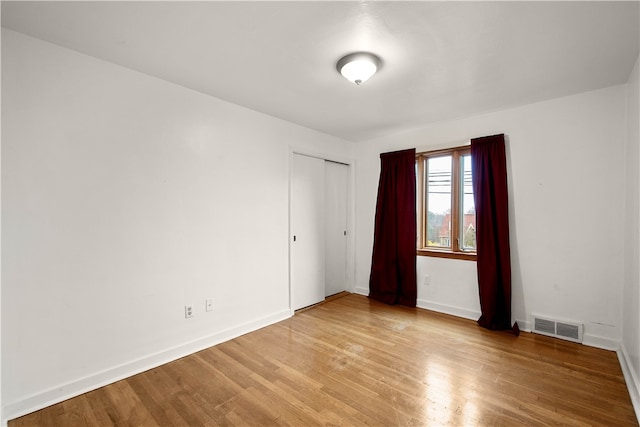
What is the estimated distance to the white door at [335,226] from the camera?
445 centimetres

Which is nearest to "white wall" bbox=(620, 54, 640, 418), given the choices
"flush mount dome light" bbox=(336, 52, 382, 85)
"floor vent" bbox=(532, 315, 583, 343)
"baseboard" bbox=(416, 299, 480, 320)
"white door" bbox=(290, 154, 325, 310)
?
"floor vent" bbox=(532, 315, 583, 343)

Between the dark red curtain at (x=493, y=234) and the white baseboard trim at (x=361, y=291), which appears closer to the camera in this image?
the dark red curtain at (x=493, y=234)

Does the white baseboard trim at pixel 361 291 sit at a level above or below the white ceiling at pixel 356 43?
below

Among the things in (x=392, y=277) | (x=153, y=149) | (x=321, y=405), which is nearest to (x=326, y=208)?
(x=392, y=277)

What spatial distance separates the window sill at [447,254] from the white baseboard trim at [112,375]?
7.81ft

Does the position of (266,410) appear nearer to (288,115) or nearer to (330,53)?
(330,53)

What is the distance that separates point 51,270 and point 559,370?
13.0 feet

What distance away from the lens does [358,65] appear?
2135mm

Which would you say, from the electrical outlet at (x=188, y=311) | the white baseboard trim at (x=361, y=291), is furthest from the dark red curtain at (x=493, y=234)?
the electrical outlet at (x=188, y=311)

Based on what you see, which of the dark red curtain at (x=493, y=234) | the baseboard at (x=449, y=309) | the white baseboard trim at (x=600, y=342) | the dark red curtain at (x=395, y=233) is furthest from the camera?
the dark red curtain at (x=395, y=233)

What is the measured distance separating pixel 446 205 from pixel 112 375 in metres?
3.91

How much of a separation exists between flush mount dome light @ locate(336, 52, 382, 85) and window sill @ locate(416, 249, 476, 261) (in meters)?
2.52

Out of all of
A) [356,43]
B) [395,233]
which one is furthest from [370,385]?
[356,43]

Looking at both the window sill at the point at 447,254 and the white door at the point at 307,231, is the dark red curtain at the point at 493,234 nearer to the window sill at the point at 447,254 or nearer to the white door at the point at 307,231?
the window sill at the point at 447,254
